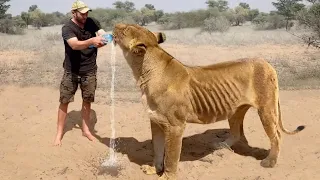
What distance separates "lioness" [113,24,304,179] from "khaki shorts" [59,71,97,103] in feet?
4.83

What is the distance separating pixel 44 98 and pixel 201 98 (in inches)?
183

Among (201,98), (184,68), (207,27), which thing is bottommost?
(207,27)

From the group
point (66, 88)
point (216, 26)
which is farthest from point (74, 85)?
point (216, 26)

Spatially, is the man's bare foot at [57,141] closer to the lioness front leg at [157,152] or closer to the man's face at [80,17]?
the lioness front leg at [157,152]

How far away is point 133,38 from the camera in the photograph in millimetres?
5160

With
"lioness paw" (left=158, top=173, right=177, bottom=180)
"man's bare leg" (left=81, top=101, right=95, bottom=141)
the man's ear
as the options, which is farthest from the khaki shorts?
"lioness paw" (left=158, top=173, right=177, bottom=180)

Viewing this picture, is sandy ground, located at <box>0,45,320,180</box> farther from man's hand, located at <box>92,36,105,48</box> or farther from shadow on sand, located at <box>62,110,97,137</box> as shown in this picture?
man's hand, located at <box>92,36,105,48</box>

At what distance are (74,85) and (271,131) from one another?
9.87 ft

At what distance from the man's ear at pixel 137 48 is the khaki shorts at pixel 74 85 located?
171 cm

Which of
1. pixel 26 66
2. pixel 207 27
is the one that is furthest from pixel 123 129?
pixel 207 27

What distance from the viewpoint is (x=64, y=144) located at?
6.71 m

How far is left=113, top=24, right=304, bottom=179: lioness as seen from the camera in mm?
5309

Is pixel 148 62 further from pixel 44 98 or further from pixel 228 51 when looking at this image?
pixel 228 51

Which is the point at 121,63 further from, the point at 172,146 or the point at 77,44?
the point at 172,146
